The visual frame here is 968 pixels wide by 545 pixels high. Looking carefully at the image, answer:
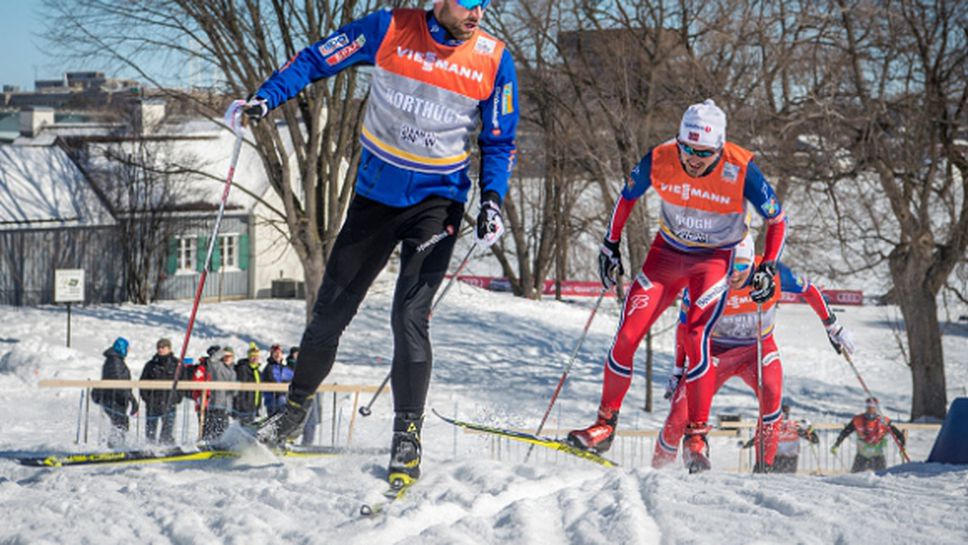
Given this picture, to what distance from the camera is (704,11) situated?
74.3ft

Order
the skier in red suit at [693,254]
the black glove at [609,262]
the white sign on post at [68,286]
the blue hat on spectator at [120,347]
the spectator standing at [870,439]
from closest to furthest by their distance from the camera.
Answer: the skier in red suit at [693,254] < the black glove at [609,262] < the spectator standing at [870,439] < the blue hat on spectator at [120,347] < the white sign on post at [68,286]

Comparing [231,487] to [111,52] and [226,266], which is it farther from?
[226,266]

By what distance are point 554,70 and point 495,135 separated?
23271mm

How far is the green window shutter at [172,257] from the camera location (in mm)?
34344

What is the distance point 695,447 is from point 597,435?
0.69 meters

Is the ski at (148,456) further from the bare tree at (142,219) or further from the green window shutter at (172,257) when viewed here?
the green window shutter at (172,257)

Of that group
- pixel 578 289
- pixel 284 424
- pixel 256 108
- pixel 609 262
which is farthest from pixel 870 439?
pixel 578 289

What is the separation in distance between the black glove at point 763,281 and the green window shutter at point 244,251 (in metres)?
31.3

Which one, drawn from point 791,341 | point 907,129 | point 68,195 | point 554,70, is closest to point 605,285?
point 907,129

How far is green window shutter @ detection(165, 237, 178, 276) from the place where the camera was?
113ft

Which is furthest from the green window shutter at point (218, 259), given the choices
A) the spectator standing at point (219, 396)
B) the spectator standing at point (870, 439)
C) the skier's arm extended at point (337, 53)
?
the skier's arm extended at point (337, 53)

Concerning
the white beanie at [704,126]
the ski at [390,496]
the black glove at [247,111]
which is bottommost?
the ski at [390,496]

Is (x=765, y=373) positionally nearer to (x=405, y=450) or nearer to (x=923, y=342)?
(x=405, y=450)

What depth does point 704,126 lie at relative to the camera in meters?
6.17
